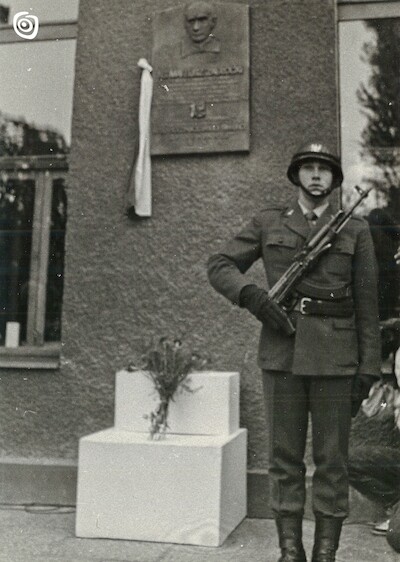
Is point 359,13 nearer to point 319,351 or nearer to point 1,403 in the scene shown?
point 319,351

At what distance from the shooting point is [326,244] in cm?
333

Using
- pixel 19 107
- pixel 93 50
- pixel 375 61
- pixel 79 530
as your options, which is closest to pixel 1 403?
pixel 79 530

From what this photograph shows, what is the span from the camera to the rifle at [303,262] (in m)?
3.31

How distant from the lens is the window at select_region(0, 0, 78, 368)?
17.7 ft

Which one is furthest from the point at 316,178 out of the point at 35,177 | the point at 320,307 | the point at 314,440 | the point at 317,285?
the point at 35,177

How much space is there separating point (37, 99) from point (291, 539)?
4.02 m

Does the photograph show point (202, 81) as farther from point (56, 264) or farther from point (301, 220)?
point (301, 220)

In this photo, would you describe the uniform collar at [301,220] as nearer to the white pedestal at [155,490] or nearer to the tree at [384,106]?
the white pedestal at [155,490]

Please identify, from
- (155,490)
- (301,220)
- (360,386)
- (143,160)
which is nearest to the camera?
(360,386)

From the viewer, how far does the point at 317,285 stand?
11.0ft

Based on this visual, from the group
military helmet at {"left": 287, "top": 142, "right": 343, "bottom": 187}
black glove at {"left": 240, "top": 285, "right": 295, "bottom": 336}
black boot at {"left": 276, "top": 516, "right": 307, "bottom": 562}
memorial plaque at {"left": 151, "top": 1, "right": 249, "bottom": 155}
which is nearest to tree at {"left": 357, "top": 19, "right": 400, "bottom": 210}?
memorial plaque at {"left": 151, "top": 1, "right": 249, "bottom": 155}

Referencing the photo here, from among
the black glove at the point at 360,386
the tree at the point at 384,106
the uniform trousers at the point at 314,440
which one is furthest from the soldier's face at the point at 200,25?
the black glove at the point at 360,386

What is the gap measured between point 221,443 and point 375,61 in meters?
3.04

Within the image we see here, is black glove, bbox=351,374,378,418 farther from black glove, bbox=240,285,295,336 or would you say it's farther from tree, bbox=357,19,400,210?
tree, bbox=357,19,400,210
